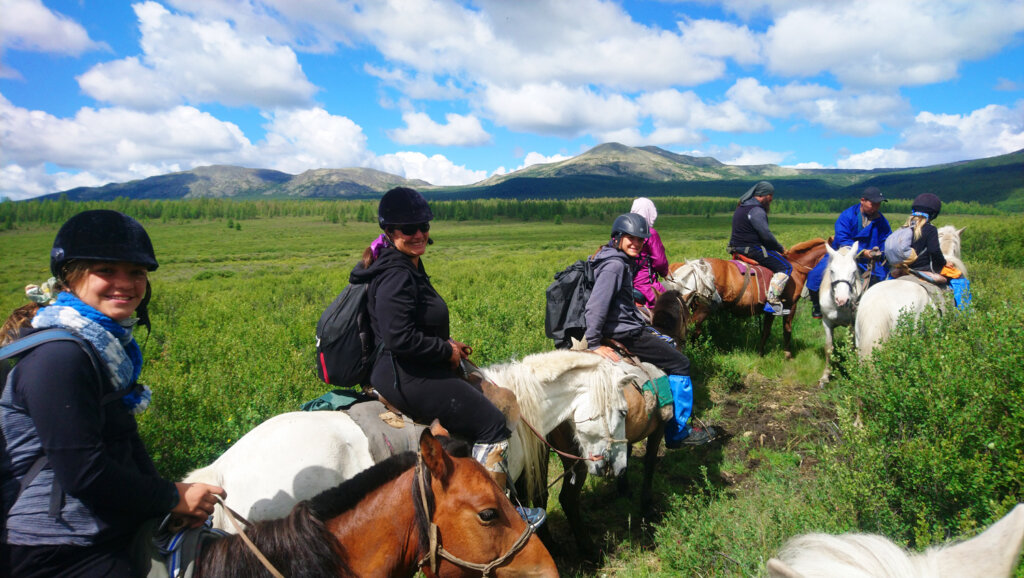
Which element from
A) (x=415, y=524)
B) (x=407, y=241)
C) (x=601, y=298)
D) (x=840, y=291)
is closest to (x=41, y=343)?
(x=415, y=524)

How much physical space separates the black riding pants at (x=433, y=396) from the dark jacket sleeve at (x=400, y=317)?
0.15 metres

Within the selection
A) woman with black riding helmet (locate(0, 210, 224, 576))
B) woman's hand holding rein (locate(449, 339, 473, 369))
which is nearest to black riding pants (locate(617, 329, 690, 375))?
woman's hand holding rein (locate(449, 339, 473, 369))

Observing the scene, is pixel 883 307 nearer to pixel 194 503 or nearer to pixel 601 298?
pixel 601 298

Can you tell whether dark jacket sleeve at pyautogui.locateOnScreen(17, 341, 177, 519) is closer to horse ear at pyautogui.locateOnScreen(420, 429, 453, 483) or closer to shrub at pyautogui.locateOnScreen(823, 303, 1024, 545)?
horse ear at pyautogui.locateOnScreen(420, 429, 453, 483)

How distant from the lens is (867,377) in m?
4.13

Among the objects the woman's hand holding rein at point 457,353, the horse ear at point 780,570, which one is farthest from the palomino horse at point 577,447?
the horse ear at point 780,570

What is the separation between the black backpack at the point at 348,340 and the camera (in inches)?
124

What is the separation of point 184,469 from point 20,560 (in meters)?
3.72

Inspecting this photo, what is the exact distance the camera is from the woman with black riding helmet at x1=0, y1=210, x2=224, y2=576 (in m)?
1.59

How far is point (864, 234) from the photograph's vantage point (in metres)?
8.59

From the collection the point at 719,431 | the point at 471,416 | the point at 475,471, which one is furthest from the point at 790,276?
the point at 475,471

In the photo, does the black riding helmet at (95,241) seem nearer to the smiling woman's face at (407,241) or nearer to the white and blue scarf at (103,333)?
the white and blue scarf at (103,333)

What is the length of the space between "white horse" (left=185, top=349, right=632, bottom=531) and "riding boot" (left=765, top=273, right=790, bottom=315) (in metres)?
6.09

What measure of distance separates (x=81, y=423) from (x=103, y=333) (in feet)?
1.08
